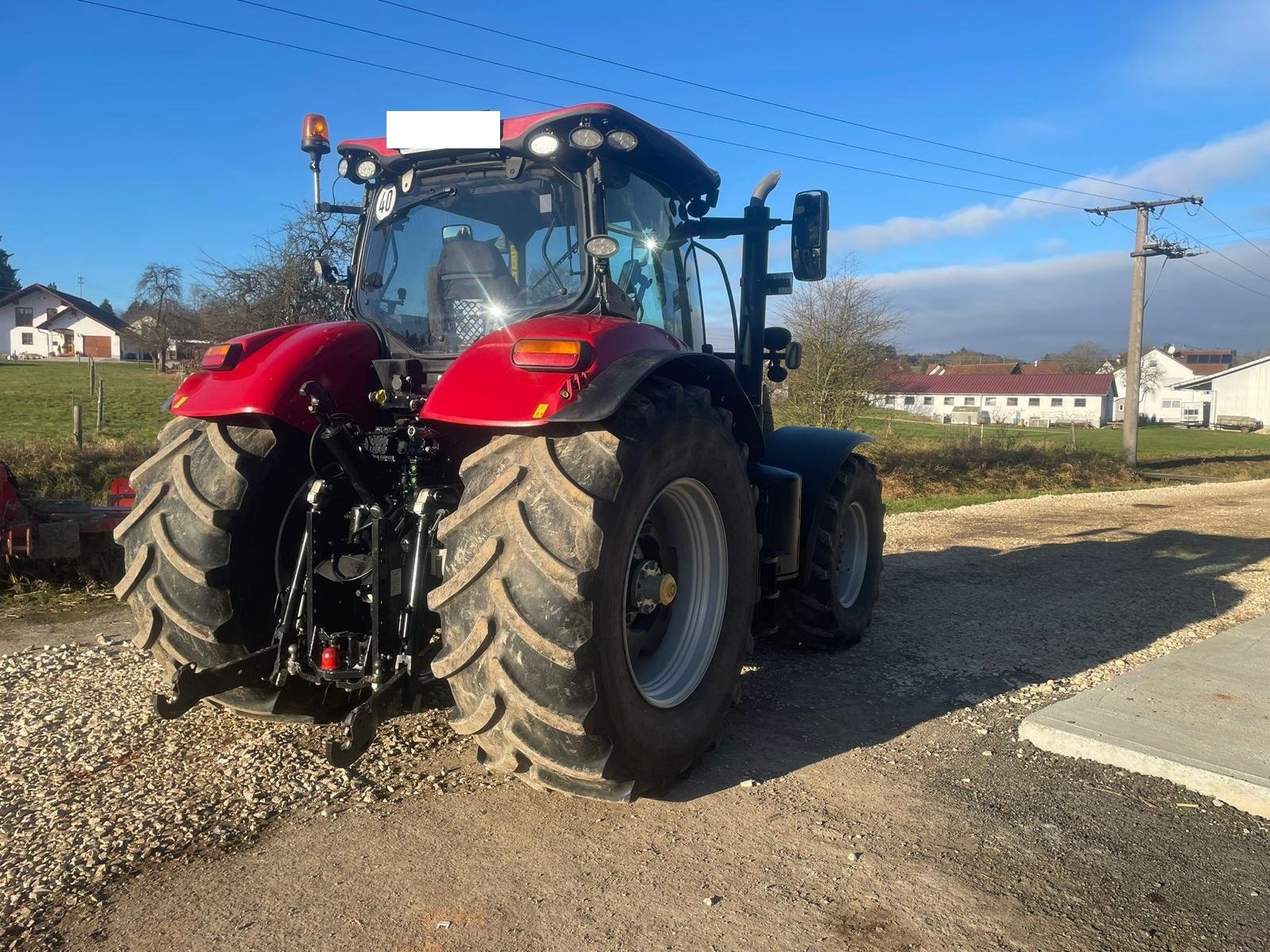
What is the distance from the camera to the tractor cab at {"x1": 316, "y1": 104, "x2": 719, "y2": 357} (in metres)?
3.71

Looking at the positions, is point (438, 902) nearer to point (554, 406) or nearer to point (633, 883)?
point (633, 883)

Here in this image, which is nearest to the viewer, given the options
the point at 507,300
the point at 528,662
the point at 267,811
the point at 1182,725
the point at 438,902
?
the point at 438,902

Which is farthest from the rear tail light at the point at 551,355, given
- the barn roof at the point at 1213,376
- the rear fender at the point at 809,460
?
the barn roof at the point at 1213,376

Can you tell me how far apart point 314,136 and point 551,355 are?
1.91 metres

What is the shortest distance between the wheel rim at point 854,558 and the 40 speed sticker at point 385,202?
11.0ft

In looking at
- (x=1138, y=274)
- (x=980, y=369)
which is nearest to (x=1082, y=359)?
(x=980, y=369)

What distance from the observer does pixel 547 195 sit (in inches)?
151

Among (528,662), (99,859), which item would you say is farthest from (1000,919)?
(99,859)

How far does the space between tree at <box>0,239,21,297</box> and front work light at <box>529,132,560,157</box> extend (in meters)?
88.3

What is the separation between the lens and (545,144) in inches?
144

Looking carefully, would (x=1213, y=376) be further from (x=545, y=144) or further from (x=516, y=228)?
(x=545, y=144)

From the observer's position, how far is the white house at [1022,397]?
7862 centimetres

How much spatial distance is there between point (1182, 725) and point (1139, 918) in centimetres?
171

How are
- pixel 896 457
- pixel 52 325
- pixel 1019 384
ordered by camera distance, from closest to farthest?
pixel 896 457
pixel 52 325
pixel 1019 384
